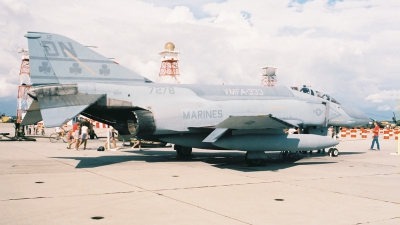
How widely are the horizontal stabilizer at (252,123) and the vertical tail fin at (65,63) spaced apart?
170 inches

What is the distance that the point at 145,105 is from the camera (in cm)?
1325

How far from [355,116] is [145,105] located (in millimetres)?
10182

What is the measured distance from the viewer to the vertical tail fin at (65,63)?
1268 centimetres

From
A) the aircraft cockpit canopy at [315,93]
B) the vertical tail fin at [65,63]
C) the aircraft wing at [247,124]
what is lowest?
the aircraft wing at [247,124]

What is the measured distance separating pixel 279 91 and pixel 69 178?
9586 millimetres

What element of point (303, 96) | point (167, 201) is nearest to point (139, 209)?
point (167, 201)

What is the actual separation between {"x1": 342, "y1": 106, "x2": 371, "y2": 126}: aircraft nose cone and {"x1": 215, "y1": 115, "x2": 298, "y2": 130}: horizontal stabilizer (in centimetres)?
590

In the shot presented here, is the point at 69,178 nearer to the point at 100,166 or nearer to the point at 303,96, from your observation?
the point at 100,166

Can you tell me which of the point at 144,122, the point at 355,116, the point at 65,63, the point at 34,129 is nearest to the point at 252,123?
the point at 144,122

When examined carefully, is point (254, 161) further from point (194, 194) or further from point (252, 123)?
point (194, 194)

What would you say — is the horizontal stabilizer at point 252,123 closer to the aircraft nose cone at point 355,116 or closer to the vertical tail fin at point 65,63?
the vertical tail fin at point 65,63

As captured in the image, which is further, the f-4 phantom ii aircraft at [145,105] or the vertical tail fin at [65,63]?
the vertical tail fin at [65,63]

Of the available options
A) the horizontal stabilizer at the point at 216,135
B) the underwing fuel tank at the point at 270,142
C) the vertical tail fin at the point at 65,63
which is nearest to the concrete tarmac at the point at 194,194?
the underwing fuel tank at the point at 270,142

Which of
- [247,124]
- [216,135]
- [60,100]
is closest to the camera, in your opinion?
[60,100]
